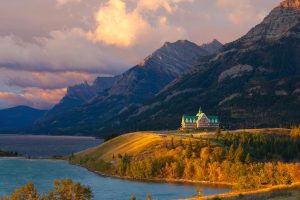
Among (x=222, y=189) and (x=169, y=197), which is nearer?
(x=169, y=197)

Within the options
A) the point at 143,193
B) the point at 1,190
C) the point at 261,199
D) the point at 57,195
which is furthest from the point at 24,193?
the point at 1,190

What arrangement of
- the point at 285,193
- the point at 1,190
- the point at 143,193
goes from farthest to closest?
1. the point at 1,190
2. the point at 143,193
3. the point at 285,193

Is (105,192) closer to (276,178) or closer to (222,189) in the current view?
(222,189)

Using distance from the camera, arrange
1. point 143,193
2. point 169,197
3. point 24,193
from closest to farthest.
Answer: point 24,193 → point 169,197 → point 143,193

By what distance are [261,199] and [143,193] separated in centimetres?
10006

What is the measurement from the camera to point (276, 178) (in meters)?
185

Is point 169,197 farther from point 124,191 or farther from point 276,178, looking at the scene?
point 276,178

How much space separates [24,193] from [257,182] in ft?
291

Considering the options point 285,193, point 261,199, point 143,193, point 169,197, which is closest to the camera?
point 261,199

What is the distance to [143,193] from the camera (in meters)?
183

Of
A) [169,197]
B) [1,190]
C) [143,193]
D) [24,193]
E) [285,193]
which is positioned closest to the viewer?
[285,193]

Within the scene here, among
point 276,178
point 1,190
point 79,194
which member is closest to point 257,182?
point 276,178

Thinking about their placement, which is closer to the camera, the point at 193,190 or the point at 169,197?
the point at 169,197

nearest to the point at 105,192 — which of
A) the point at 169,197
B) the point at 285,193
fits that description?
the point at 169,197
